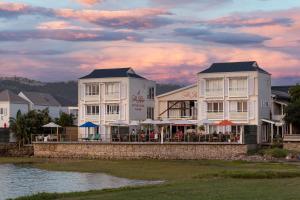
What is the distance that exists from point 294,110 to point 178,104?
672 inches

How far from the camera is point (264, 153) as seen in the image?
→ 65.6m

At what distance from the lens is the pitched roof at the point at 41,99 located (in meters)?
112

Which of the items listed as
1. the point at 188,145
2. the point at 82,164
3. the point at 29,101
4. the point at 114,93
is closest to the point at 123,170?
the point at 82,164

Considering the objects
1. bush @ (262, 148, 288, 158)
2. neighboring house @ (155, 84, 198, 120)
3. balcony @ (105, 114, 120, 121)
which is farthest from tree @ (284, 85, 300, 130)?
balcony @ (105, 114, 120, 121)

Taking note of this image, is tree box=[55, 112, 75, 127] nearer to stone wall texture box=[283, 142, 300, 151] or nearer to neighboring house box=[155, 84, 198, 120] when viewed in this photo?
neighboring house box=[155, 84, 198, 120]

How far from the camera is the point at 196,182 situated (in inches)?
1364

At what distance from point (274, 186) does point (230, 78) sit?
4781 centimetres

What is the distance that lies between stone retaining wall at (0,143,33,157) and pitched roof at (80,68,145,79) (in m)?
12.5

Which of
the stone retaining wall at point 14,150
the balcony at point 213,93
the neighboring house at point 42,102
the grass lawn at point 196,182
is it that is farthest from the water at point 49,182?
the neighboring house at point 42,102

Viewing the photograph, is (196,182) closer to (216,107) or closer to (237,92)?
(237,92)

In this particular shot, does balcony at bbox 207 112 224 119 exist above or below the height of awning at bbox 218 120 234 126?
above

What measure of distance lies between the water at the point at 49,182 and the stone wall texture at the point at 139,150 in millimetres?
16766

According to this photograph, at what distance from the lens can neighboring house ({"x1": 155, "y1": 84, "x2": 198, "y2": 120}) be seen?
274 feet

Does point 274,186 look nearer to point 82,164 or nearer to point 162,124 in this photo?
point 82,164
